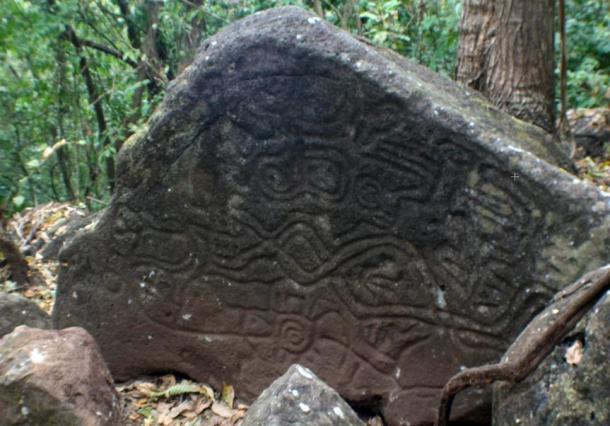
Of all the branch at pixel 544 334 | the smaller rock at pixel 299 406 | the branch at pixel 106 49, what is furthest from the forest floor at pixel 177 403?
the branch at pixel 106 49

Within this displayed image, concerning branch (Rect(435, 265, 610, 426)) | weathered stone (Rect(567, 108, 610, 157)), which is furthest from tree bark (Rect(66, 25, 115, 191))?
branch (Rect(435, 265, 610, 426))

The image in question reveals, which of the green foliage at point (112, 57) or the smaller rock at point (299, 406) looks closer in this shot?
the smaller rock at point (299, 406)

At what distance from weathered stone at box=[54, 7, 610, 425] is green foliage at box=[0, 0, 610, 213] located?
127 inches

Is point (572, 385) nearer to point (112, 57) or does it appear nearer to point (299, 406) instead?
point (299, 406)

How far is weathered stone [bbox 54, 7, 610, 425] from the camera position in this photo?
8.68ft

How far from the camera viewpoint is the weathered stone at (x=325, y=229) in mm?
2646

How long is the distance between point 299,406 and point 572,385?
764 mm

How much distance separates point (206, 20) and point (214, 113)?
4.09m

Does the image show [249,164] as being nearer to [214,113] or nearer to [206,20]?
[214,113]

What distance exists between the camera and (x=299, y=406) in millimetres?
2162

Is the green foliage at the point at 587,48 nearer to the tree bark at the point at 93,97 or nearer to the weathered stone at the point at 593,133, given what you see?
the weathered stone at the point at 593,133

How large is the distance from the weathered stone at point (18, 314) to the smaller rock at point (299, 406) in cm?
149

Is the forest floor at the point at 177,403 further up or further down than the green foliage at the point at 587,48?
further down

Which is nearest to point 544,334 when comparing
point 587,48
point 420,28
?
point 420,28
